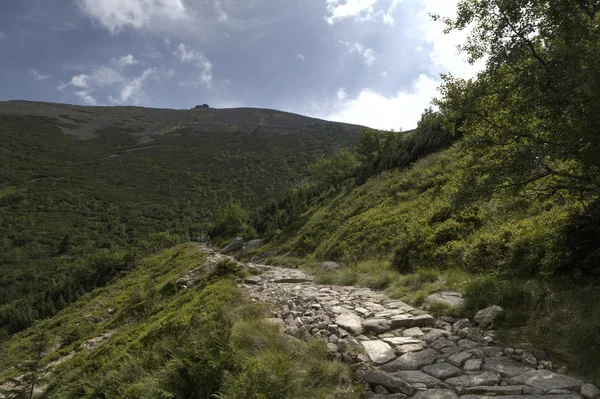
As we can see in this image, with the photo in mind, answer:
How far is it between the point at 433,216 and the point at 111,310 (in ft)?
90.7

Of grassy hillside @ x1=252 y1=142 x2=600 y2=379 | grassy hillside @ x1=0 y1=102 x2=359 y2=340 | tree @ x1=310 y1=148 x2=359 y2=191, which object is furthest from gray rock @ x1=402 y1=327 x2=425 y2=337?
grassy hillside @ x1=0 y1=102 x2=359 y2=340

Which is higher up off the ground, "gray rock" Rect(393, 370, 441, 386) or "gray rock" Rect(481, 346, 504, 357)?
"gray rock" Rect(481, 346, 504, 357)

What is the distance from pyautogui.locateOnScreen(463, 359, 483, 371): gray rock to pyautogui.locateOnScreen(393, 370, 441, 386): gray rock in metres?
0.55

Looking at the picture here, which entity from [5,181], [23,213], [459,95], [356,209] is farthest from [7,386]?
[5,181]

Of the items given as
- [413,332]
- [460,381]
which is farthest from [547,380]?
[413,332]

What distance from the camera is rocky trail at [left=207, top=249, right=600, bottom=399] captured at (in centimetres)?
415

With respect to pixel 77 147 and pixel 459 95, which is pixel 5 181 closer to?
pixel 77 147

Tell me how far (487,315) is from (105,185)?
113 m

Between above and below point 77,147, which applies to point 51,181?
below

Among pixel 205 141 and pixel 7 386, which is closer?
pixel 7 386

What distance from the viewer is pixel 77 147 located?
425ft

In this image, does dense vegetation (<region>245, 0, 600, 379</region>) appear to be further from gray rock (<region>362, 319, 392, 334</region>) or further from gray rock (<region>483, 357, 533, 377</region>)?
gray rock (<region>362, 319, 392, 334</region>)

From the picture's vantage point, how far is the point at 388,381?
4547 millimetres

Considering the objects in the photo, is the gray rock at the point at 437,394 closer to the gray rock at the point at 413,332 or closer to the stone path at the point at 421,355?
the stone path at the point at 421,355
